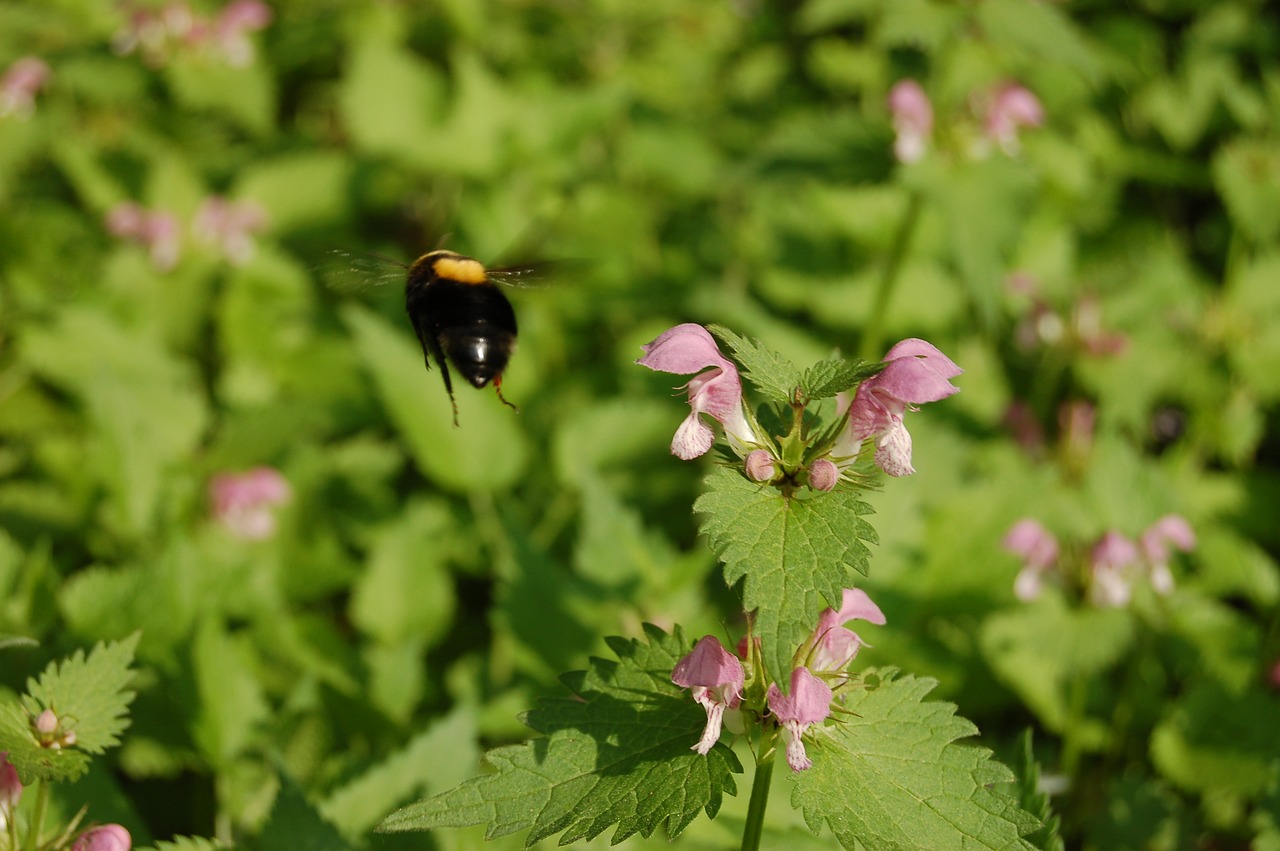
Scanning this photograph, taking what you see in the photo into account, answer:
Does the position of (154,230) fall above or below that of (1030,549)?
above

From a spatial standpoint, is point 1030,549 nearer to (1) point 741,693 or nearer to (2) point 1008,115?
(2) point 1008,115

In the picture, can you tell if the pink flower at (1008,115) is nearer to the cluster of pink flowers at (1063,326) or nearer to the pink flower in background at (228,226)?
the cluster of pink flowers at (1063,326)

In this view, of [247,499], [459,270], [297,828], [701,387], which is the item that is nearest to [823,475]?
[701,387]

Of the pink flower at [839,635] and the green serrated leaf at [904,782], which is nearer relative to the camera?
the green serrated leaf at [904,782]

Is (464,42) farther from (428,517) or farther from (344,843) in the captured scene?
(344,843)

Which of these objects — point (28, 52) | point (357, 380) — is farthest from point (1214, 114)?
point (28, 52)

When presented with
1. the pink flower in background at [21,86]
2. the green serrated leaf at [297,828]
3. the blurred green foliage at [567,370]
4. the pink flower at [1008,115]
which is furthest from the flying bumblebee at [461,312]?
the pink flower in background at [21,86]
